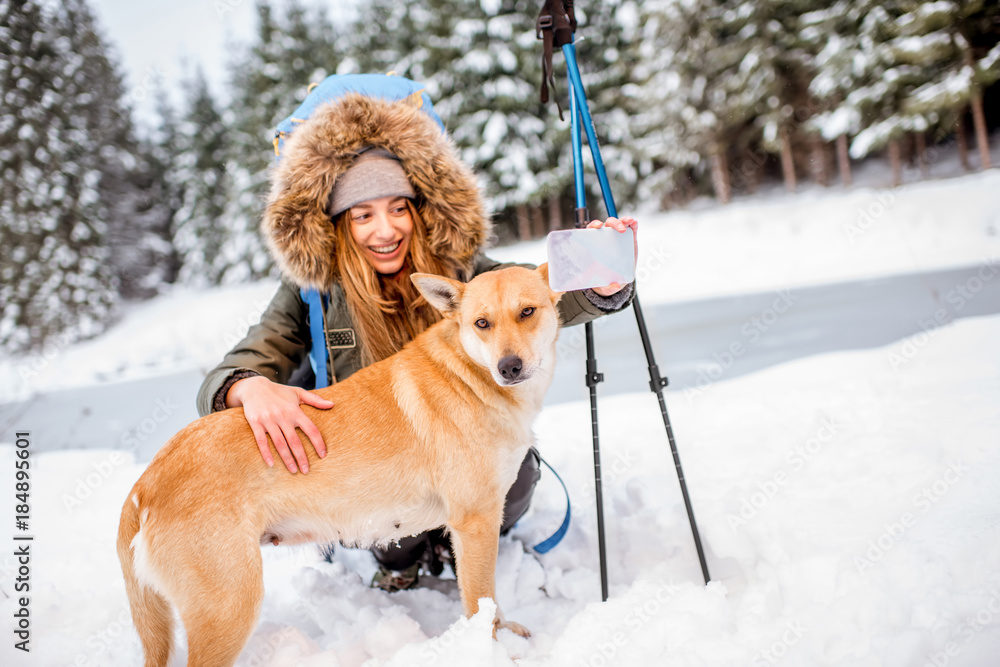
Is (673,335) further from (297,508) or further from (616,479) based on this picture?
(297,508)

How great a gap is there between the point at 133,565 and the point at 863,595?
2737mm

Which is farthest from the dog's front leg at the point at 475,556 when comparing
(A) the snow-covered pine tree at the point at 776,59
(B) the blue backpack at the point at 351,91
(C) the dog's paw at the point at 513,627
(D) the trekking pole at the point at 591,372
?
(A) the snow-covered pine tree at the point at 776,59

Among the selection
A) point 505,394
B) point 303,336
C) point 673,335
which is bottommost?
point 673,335

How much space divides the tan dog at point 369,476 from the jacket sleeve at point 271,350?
1.06 feet

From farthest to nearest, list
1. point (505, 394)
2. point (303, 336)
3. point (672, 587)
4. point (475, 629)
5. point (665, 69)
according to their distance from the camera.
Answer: point (665, 69) → point (303, 336) → point (505, 394) → point (672, 587) → point (475, 629)

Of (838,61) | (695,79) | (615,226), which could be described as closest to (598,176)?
(615,226)

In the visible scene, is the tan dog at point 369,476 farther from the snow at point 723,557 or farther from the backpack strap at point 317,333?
the backpack strap at point 317,333

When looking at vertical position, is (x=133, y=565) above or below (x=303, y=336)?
below

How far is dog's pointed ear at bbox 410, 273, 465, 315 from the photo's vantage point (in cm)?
227

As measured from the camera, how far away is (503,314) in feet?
7.25

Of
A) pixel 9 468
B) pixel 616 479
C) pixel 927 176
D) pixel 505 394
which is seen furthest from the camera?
pixel 927 176

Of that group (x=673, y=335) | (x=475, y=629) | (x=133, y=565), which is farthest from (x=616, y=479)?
(x=673, y=335)

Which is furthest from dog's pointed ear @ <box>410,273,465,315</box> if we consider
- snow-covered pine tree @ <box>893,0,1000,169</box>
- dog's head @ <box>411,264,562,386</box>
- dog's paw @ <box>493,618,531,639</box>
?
snow-covered pine tree @ <box>893,0,1000,169</box>

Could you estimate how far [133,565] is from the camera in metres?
1.77
